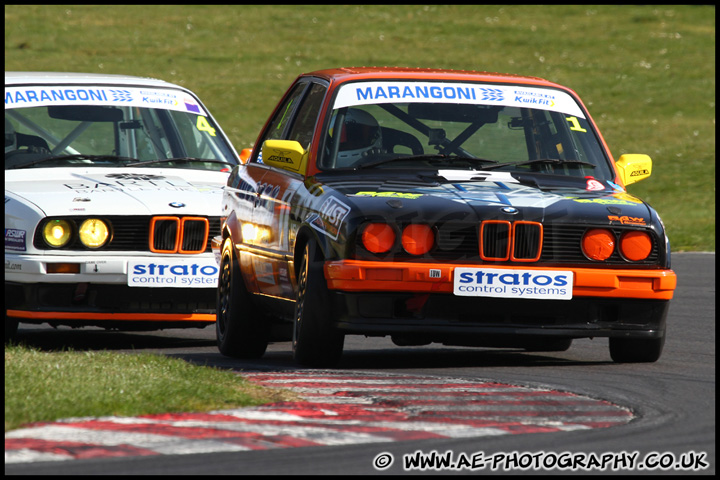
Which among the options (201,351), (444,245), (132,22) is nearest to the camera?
(444,245)

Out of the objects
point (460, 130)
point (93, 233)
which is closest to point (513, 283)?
point (460, 130)

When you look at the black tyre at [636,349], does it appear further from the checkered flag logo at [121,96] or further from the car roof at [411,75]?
the checkered flag logo at [121,96]

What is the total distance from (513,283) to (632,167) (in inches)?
68.7

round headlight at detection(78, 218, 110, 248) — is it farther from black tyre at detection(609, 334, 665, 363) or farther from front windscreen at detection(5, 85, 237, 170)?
black tyre at detection(609, 334, 665, 363)

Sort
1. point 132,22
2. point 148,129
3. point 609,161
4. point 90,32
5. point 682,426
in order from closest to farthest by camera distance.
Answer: point 682,426, point 609,161, point 148,129, point 90,32, point 132,22

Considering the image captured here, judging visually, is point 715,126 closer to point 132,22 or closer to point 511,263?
point 132,22

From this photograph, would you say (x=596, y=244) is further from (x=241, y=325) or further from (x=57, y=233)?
(x=57, y=233)

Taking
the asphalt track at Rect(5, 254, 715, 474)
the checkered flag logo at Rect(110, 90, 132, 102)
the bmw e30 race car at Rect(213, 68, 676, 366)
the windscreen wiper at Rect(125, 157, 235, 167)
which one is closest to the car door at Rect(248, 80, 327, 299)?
the bmw e30 race car at Rect(213, 68, 676, 366)

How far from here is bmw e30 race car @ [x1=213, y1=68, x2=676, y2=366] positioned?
7.94 m

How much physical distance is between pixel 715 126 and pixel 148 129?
92.5ft

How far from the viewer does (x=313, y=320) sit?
8078 mm

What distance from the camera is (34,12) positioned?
5353 cm

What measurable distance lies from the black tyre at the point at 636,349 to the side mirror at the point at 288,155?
207 cm

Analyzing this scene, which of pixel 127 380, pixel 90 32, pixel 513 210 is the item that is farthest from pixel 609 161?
pixel 90 32
